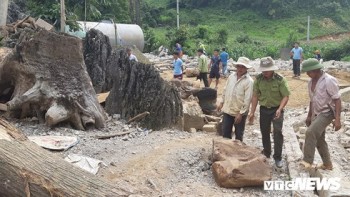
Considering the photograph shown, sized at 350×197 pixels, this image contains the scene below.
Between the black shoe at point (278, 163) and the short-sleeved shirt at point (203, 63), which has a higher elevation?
the short-sleeved shirt at point (203, 63)

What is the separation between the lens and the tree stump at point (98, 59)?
10281 mm

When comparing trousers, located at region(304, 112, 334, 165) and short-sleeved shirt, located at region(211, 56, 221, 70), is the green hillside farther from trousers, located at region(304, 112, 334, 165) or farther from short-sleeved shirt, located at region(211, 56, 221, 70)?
trousers, located at region(304, 112, 334, 165)

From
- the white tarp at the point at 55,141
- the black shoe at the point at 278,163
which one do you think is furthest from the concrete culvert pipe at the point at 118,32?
the black shoe at the point at 278,163

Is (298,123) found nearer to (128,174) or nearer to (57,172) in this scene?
(128,174)

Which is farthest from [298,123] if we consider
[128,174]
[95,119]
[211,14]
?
[211,14]

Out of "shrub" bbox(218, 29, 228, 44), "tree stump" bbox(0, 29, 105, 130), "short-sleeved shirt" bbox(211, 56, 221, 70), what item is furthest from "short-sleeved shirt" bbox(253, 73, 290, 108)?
"shrub" bbox(218, 29, 228, 44)

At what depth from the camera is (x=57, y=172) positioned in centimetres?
462

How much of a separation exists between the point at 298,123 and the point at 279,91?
160 inches

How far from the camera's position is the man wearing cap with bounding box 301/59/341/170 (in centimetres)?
575

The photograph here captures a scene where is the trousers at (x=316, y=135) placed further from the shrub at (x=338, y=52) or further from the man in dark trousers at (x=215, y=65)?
the shrub at (x=338, y=52)

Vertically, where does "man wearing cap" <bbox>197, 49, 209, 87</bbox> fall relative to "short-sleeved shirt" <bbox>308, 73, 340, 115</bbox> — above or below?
below

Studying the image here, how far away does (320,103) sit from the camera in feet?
19.2

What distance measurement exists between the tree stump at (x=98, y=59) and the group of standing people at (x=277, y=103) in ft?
13.2

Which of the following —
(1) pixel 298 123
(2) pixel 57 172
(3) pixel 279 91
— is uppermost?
(3) pixel 279 91
